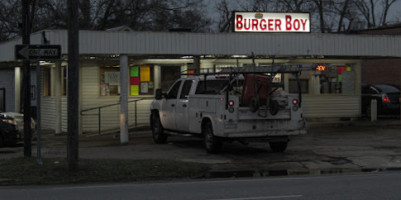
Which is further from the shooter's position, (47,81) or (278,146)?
(47,81)

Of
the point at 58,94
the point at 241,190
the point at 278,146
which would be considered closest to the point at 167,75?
the point at 58,94

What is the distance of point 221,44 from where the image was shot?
20.1 meters

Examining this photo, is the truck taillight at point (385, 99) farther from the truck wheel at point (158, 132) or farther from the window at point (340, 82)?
the truck wheel at point (158, 132)

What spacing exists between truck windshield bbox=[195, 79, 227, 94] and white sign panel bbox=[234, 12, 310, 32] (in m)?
→ 5.81

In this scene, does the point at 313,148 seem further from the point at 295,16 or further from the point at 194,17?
the point at 194,17

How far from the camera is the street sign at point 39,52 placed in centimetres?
1330

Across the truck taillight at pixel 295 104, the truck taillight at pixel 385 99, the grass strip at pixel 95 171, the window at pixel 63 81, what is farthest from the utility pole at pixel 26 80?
the truck taillight at pixel 385 99

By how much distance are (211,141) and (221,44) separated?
5.14 m

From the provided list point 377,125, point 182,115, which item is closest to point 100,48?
point 182,115

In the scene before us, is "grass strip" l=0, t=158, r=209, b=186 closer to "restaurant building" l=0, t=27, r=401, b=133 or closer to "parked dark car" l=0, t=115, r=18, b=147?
"restaurant building" l=0, t=27, r=401, b=133

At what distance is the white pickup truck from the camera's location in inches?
594

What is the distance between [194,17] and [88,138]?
2251 centimetres

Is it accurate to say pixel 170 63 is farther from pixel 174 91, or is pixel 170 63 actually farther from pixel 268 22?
pixel 174 91

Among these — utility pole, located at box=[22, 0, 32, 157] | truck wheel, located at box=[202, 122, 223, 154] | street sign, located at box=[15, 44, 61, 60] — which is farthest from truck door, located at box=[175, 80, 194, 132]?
street sign, located at box=[15, 44, 61, 60]
